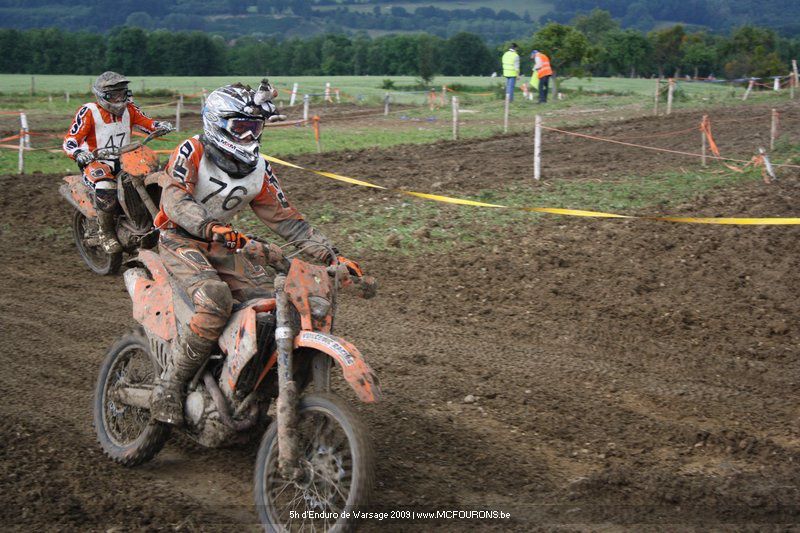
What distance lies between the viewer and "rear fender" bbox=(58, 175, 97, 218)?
33.5ft

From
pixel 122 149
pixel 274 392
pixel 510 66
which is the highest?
pixel 510 66

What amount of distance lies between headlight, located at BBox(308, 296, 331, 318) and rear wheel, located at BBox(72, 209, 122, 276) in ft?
19.7

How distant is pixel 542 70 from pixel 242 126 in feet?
81.8

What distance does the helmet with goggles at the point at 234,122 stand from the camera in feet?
17.0

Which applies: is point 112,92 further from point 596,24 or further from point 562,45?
point 596,24

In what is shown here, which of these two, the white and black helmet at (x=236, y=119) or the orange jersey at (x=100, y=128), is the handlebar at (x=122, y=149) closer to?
the orange jersey at (x=100, y=128)

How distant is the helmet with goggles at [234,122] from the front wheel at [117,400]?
1.25 metres

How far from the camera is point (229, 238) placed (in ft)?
15.1

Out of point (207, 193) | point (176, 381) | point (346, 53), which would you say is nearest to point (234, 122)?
point (207, 193)

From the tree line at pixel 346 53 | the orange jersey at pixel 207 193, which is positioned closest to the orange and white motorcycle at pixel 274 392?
the orange jersey at pixel 207 193

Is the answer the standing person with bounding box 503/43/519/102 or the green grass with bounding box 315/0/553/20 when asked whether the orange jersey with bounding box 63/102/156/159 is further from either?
A: the green grass with bounding box 315/0/553/20

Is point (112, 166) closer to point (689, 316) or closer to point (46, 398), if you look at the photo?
point (46, 398)

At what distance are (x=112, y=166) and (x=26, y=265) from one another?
5.68 feet

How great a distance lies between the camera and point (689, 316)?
8.43 m
